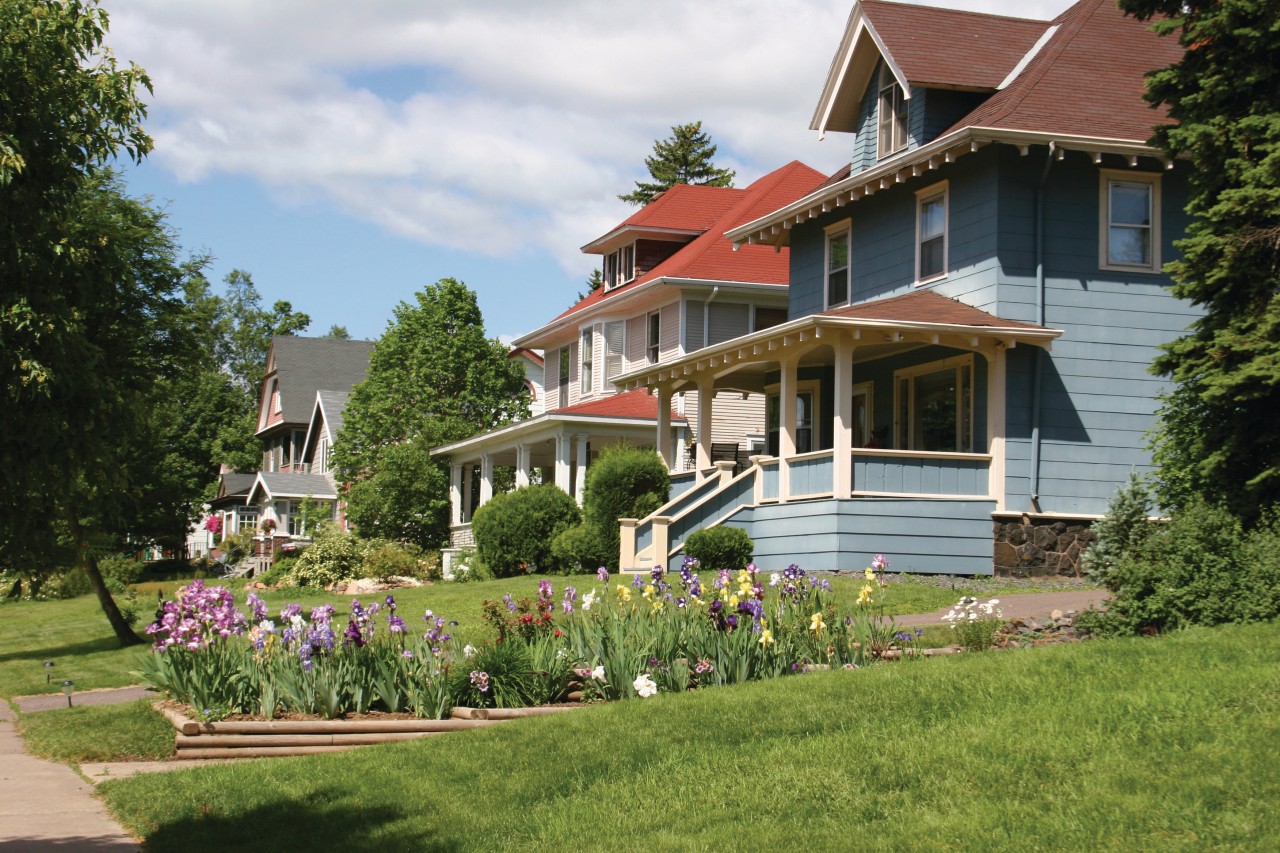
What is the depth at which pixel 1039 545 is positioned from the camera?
20938 millimetres

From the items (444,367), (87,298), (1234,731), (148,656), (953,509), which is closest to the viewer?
(1234,731)

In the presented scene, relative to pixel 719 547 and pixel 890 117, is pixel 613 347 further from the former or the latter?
pixel 719 547

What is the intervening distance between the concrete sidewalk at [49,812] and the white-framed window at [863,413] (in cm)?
1725

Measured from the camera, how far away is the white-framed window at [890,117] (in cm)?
2448

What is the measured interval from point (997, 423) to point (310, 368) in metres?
52.5

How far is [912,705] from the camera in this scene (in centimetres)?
845

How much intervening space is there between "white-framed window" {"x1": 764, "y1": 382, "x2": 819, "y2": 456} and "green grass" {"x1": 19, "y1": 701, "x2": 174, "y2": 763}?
1660cm

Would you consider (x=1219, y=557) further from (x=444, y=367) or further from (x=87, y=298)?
(x=444, y=367)

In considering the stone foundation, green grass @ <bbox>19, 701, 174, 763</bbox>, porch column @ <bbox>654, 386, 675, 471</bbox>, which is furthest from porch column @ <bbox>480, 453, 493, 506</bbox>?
green grass @ <bbox>19, 701, 174, 763</bbox>

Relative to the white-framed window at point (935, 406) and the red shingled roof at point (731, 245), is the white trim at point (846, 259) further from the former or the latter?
the red shingled roof at point (731, 245)

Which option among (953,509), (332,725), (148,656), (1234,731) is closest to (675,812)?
(1234,731)

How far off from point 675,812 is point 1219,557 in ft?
18.8

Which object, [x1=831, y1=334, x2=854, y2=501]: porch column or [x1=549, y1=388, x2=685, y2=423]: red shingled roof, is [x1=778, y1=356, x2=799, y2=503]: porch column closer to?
[x1=831, y1=334, x2=854, y2=501]: porch column

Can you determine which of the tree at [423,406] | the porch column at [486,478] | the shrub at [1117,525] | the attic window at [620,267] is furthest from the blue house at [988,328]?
the tree at [423,406]
